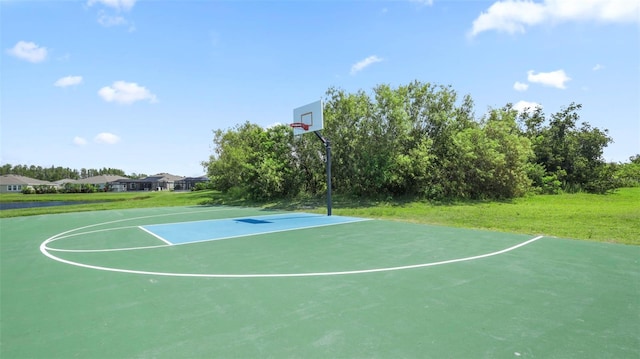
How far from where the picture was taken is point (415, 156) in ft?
60.8

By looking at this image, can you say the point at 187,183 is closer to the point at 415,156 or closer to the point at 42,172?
the point at 42,172

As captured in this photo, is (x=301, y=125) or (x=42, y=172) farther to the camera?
(x=42, y=172)

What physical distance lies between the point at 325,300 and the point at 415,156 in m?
15.7

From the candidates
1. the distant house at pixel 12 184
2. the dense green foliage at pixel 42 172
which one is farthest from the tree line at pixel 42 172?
the distant house at pixel 12 184

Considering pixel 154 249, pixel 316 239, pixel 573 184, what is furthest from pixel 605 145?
pixel 154 249

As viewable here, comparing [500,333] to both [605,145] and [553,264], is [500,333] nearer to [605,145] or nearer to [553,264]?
[553,264]

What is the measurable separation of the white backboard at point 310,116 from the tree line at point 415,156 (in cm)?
404

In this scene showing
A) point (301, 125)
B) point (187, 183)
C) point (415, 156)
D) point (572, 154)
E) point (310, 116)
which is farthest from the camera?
point (187, 183)

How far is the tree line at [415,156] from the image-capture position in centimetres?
1867

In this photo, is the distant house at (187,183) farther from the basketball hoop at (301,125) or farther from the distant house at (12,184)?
the basketball hoop at (301,125)

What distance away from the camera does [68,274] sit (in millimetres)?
5363

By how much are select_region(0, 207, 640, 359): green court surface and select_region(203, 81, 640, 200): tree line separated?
11643 mm

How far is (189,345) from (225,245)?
4.90 metres

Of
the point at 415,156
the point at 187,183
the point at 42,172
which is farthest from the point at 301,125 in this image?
the point at 42,172
